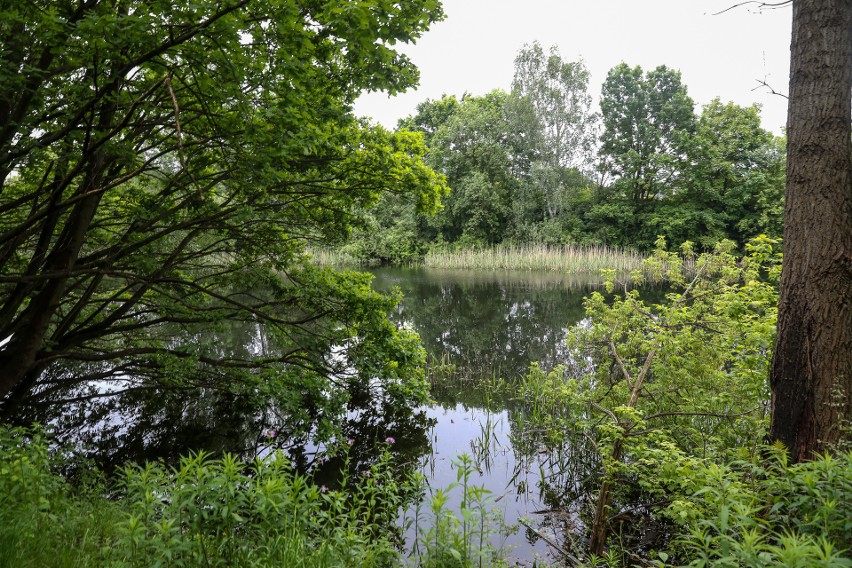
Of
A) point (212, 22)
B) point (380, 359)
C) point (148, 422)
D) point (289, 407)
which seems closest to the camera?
point (212, 22)

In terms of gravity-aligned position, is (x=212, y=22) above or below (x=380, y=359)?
above

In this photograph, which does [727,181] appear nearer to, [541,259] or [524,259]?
[541,259]

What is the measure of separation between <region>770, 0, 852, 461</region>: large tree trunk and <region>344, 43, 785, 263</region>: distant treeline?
107 feet

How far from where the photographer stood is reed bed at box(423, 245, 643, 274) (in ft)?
92.0

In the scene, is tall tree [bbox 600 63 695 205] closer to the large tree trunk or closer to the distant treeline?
the distant treeline

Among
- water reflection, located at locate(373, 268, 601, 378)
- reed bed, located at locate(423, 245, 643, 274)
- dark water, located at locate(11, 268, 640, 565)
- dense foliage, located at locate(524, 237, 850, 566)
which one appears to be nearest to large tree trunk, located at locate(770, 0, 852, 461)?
dense foliage, located at locate(524, 237, 850, 566)

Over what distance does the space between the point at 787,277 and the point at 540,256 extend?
2802 cm

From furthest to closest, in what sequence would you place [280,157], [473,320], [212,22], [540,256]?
[540,256] < [473,320] < [280,157] < [212,22]

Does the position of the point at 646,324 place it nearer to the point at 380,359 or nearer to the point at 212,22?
the point at 380,359

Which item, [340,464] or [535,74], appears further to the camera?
[535,74]

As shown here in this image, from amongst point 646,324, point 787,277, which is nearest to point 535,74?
point 646,324

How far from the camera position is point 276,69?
3.18 meters

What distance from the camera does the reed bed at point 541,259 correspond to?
28031 mm

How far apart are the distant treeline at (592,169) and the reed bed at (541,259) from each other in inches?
107
